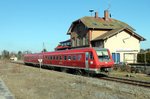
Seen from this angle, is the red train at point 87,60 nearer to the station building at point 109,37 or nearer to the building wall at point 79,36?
the station building at point 109,37

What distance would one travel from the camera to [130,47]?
2082 inches

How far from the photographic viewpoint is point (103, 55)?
95.2 feet

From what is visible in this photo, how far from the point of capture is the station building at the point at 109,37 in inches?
1994

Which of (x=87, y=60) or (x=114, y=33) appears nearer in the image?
(x=87, y=60)

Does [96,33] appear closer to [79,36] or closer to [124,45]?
[79,36]

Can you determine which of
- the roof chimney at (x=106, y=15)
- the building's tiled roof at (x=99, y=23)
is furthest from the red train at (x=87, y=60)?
the roof chimney at (x=106, y=15)

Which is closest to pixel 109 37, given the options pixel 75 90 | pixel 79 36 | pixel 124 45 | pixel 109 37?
pixel 109 37

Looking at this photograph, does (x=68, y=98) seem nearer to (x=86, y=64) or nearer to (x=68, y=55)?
(x=86, y=64)

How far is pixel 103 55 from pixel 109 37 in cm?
2149

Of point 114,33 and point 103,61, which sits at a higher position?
point 114,33

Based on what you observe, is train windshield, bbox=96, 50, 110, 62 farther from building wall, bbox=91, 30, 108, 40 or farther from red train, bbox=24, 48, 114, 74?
building wall, bbox=91, 30, 108, 40

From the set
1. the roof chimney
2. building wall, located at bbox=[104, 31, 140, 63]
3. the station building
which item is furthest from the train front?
the roof chimney

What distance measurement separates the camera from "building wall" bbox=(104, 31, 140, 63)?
5069 centimetres

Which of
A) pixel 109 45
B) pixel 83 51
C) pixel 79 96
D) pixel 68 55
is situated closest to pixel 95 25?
pixel 109 45
